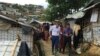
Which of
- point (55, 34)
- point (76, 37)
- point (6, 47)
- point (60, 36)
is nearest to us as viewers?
point (6, 47)

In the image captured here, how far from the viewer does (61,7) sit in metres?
31.0

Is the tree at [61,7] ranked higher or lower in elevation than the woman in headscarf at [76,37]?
higher

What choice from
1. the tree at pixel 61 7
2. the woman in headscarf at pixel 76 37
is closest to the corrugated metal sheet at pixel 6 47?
the woman in headscarf at pixel 76 37

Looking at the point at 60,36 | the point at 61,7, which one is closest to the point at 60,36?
the point at 60,36

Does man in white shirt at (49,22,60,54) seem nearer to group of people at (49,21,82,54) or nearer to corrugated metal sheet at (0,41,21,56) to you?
→ group of people at (49,21,82,54)

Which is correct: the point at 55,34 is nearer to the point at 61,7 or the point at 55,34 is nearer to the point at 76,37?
the point at 76,37

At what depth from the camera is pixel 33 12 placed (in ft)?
164

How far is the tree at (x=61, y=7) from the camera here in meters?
31.1

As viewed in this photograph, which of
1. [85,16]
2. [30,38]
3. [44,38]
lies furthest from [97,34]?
[44,38]

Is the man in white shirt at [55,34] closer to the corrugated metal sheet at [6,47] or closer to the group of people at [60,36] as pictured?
the group of people at [60,36]

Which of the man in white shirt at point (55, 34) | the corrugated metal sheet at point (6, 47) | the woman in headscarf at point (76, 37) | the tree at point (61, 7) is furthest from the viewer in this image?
the tree at point (61, 7)

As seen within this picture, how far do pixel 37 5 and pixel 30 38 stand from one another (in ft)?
129

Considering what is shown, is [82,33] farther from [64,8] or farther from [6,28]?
[64,8]

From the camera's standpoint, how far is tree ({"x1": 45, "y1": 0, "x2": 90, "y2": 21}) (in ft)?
102
